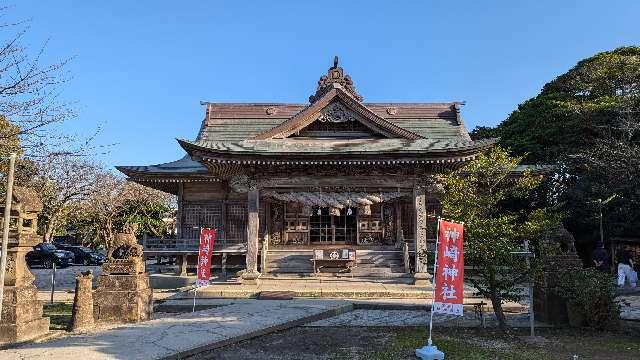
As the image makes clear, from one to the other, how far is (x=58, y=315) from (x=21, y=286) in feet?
11.5

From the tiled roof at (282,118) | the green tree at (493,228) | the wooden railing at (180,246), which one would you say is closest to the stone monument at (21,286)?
the green tree at (493,228)

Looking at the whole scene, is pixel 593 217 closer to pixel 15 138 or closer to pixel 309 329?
pixel 309 329

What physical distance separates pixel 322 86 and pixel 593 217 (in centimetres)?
1561

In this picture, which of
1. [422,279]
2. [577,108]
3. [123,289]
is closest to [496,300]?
[422,279]

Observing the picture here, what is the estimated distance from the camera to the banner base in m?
7.23

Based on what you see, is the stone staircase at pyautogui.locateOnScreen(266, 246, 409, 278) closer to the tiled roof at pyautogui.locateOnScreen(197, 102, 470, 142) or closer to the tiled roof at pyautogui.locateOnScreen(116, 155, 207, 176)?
the tiled roof at pyautogui.locateOnScreen(116, 155, 207, 176)

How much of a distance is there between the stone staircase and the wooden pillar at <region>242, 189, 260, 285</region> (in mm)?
1912

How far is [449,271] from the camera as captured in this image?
8.20 m

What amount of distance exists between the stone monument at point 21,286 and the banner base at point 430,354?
7.33m

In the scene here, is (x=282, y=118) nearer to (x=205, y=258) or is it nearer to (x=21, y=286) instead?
(x=205, y=258)

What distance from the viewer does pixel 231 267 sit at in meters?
20.6

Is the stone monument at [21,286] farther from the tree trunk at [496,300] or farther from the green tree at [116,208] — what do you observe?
the green tree at [116,208]

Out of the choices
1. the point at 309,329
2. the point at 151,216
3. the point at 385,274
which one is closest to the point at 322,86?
the point at 385,274

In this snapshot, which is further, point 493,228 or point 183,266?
point 183,266
